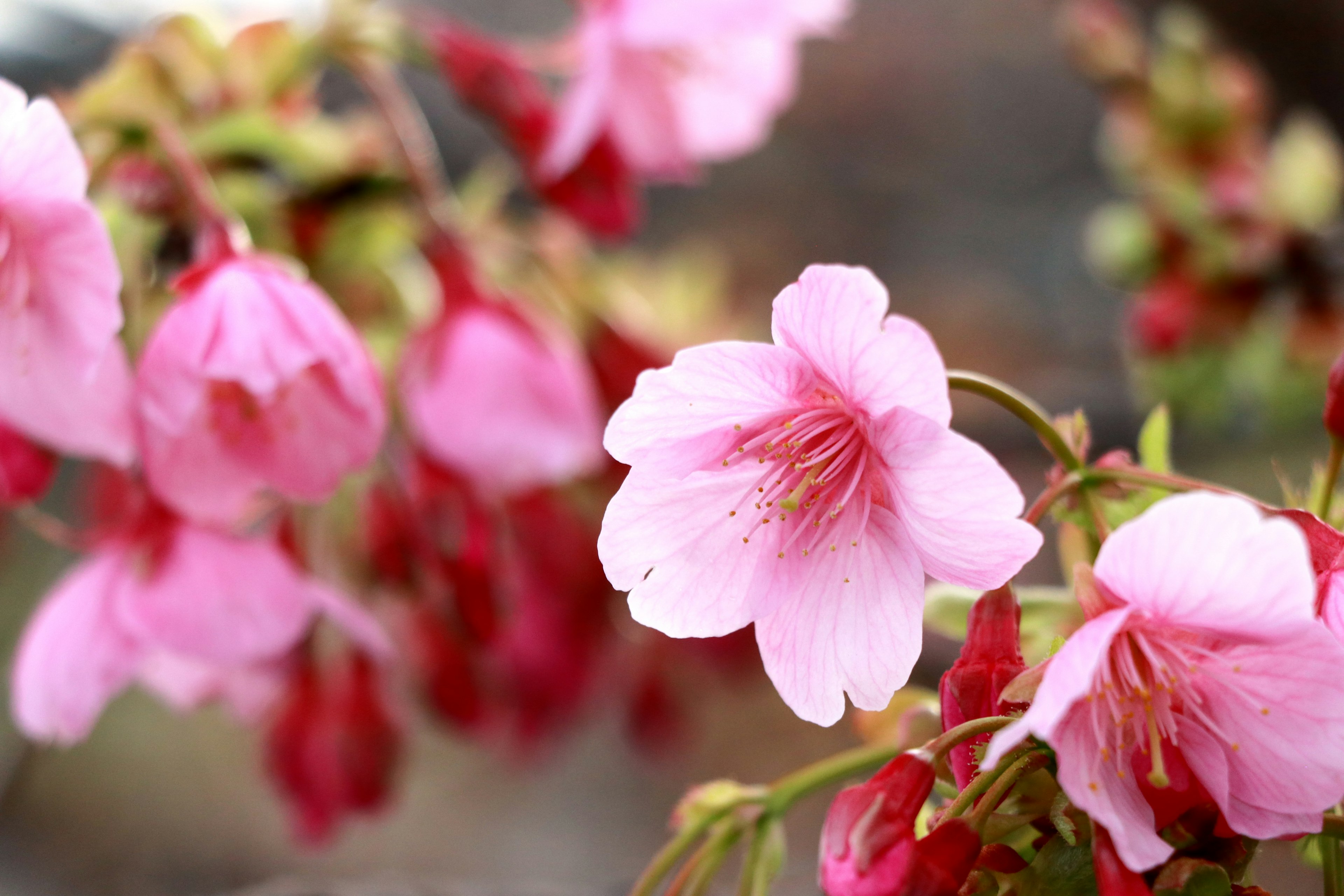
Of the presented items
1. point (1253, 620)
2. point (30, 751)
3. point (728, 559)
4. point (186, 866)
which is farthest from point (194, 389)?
point (186, 866)

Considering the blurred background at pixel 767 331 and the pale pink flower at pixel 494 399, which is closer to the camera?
the pale pink flower at pixel 494 399

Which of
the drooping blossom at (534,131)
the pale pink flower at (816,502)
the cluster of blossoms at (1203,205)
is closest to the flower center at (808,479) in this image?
the pale pink flower at (816,502)

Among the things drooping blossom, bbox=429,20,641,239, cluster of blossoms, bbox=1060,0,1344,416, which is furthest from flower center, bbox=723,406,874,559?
cluster of blossoms, bbox=1060,0,1344,416

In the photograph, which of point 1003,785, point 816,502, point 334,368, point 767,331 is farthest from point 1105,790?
point 767,331

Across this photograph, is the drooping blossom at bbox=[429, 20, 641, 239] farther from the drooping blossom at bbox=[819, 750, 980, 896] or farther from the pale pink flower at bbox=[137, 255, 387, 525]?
the drooping blossom at bbox=[819, 750, 980, 896]

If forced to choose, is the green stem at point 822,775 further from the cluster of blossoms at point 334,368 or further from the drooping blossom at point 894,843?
the cluster of blossoms at point 334,368

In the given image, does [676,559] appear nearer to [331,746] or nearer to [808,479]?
[808,479]
